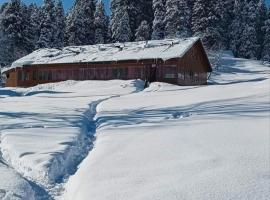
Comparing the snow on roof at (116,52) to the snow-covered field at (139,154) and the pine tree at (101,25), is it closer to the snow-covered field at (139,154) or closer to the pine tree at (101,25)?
the snow-covered field at (139,154)

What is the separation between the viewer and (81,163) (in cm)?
805

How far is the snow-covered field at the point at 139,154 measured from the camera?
19.1ft

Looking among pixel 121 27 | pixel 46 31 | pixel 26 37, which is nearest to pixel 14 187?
pixel 26 37

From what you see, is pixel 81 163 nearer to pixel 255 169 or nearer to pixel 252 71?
pixel 255 169

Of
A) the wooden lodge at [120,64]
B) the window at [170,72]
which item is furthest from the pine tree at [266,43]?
the window at [170,72]

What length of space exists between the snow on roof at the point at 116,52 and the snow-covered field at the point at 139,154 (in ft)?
67.0

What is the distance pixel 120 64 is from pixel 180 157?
28357mm

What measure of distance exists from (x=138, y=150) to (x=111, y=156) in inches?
23.0

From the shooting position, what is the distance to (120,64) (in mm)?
35375

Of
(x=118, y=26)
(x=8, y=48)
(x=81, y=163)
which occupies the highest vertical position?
(x=118, y=26)

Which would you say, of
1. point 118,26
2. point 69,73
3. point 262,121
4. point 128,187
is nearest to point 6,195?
point 128,187

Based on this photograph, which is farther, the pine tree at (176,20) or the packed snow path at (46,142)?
the pine tree at (176,20)

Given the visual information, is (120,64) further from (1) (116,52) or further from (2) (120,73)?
(1) (116,52)

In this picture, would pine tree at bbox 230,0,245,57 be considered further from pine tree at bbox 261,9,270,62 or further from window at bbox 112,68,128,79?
window at bbox 112,68,128,79
